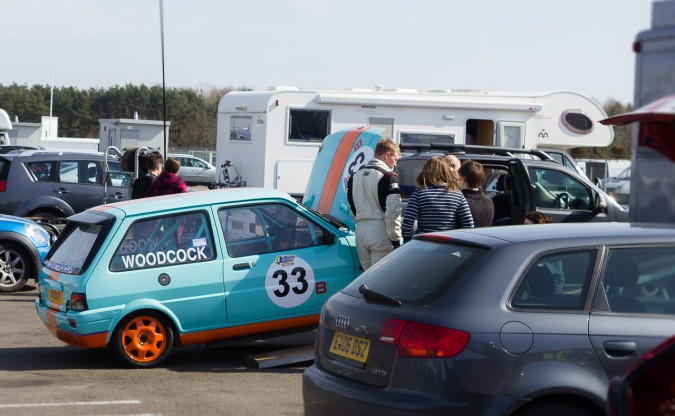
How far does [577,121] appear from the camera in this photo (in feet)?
66.1

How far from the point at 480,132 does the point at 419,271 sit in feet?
47.2

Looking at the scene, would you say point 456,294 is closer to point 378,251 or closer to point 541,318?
point 541,318

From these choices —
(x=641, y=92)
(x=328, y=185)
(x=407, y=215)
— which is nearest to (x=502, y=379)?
(x=641, y=92)

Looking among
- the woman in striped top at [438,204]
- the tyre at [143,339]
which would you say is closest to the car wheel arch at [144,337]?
the tyre at [143,339]

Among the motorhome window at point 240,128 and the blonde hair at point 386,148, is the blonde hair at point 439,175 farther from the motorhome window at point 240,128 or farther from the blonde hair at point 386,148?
the motorhome window at point 240,128

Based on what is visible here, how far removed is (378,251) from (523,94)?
36.5 feet

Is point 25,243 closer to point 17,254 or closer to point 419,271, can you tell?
point 17,254

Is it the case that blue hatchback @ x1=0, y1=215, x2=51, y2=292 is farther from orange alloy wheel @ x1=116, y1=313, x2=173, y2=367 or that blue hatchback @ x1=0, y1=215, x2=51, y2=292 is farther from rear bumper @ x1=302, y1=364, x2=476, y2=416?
rear bumper @ x1=302, y1=364, x2=476, y2=416

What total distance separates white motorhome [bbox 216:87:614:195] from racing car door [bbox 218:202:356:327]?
9.57 metres

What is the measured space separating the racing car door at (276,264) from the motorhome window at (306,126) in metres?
9.76

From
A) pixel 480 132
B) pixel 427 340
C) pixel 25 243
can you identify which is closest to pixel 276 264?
pixel 427 340

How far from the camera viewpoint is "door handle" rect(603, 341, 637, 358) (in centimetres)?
549

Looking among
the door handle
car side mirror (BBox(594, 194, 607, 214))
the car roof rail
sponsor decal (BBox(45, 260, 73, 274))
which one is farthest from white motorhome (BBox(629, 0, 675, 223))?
Result: car side mirror (BBox(594, 194, 607, 214))

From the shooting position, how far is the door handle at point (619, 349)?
5.49 m
